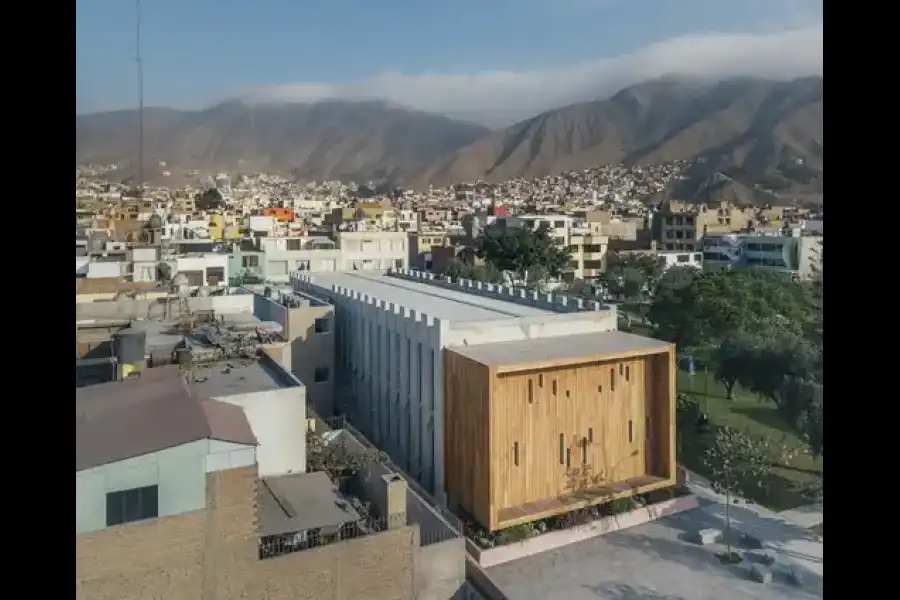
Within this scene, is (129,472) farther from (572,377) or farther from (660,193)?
(660,193)

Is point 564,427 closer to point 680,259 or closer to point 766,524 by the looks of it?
point 766,524

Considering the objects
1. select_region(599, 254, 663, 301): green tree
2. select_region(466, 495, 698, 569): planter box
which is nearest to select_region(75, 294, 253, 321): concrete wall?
select_region(466, 495, 698, 569): planter box

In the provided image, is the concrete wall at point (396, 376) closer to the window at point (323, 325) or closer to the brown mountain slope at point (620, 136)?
the window at point (323, 325)

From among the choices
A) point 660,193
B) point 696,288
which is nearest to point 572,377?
point 696,288

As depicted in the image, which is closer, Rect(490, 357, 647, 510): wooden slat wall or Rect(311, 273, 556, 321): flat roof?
Rect(490, 357, 647, 510): wooden slat wall

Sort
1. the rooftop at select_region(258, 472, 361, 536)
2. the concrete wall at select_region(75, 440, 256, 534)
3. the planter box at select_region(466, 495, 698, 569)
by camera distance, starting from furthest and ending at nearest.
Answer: the planter box at select_region(466, 495, 698, 569)
the rooftop at select_region(258, 472, 361, 536)
the concrete wall at select_region(75, 440, 256, 534)

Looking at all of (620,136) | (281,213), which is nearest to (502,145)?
(620,136)

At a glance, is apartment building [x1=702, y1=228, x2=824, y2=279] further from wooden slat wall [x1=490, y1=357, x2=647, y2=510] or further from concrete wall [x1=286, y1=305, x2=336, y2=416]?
concrete wall [x1=286, y1=305, x2=336, y2=416]
